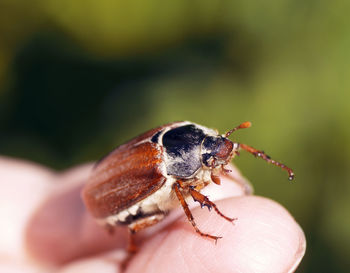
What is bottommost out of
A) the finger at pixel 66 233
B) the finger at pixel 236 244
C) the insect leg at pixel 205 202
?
the finger at pixel 66 233

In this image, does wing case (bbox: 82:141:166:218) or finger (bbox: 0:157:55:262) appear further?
finger (bbox: 0:157:55:262)

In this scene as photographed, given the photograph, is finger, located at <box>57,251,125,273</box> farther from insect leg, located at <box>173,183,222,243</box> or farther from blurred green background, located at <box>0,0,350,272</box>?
blurred green background, located at <box>0,0,350,272</box>

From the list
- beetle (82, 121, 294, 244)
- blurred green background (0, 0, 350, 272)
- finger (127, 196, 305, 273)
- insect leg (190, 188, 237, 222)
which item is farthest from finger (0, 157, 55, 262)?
insect leg (190, 188, 237, 222)

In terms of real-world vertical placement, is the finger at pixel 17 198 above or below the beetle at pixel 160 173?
below

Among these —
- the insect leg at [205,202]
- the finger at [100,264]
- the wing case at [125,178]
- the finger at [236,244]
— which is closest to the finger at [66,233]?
the finger at [100,264]

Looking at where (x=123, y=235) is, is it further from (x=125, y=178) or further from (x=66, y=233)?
(x=125, y=178)

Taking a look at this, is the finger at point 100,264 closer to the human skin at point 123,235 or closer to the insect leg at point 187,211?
the human skin at point 123,235

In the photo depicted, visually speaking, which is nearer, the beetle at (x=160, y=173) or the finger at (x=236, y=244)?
the finger at (x=236, y=244)
